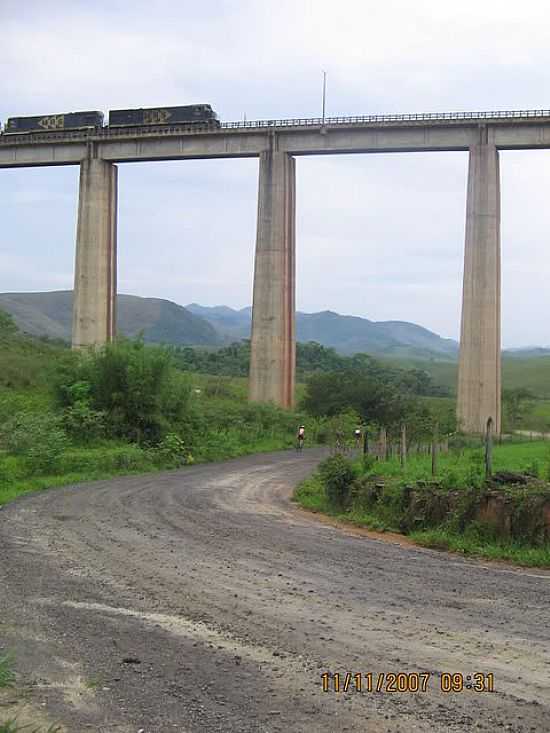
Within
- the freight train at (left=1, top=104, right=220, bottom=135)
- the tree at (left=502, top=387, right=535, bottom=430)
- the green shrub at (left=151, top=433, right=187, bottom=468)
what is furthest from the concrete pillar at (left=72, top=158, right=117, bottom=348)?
the tree at (left=502, top=387, right=535, bottom=430)

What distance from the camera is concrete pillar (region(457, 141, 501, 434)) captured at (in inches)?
1922

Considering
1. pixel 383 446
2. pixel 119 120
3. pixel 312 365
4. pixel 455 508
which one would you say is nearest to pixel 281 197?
pixel 119 120

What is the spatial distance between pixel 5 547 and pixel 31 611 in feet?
14.6

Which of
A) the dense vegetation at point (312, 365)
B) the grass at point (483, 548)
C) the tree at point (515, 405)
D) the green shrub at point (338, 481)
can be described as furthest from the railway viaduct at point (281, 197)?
the dense vegetation at point (312, 365)

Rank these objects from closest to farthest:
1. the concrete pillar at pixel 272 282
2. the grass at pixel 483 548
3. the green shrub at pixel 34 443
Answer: the grass at pixel 483 548 → the green shrub at pixel 34 443 → the concrete pillar at pixel 272 282

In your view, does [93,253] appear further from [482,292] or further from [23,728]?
[23,728]

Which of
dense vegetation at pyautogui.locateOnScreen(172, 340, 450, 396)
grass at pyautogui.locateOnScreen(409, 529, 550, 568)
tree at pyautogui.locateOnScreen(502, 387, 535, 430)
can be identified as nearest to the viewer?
grass at pyautogui.locateOnScreen(409, 529, 550, 568)

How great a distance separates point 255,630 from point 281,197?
153 ft

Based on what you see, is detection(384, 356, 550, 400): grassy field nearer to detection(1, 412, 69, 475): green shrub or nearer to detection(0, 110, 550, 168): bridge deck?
detection(0, 110, 550, 168): bridge deck

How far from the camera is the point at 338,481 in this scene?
1875 centimetres

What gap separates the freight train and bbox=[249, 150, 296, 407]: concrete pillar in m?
5.36

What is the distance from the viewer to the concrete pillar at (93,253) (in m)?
57.5

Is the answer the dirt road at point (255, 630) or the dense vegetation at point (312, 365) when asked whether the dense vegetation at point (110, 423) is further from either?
the dense vegetation at point (312, 365)

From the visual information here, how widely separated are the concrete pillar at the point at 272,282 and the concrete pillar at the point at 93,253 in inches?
462
